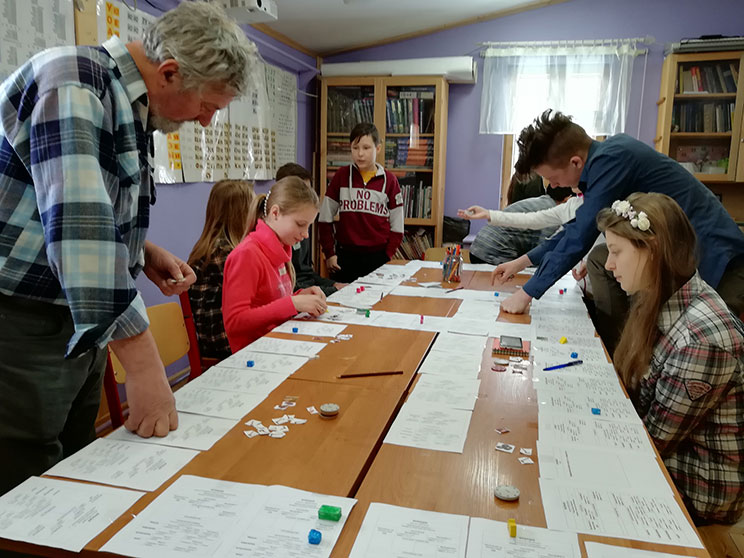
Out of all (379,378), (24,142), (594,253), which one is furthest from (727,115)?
(24,142)

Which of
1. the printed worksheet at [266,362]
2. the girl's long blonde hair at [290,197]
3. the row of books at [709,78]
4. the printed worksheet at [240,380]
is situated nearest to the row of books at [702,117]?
the row of books at [709,78]

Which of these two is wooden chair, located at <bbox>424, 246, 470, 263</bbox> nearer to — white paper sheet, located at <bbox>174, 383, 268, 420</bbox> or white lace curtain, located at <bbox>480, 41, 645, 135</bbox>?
white lace curtain, located at <bbox>480, 41, 645, 135</bbox>

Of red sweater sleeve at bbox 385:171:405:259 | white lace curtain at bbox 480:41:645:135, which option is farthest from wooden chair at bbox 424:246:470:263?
white lace curtain at bbox 480:41:645:135

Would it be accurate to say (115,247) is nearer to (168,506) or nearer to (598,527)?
(168,506)

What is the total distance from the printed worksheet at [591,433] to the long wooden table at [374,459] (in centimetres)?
3

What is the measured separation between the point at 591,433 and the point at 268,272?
1277 mm

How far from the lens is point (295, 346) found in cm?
166

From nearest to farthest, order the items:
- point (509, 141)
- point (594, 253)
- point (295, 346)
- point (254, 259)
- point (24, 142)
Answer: point (24, 142), point (295, 346), point (254, 259), point (594, 253), point (509, 141)

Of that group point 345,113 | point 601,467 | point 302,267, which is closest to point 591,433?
point 601,467

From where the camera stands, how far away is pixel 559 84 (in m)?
4.55

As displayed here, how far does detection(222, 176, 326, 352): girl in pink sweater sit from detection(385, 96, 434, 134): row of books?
276cm

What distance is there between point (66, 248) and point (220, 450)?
0.43m

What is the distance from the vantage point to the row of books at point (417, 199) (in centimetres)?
481

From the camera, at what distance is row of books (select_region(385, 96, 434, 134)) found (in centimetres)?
469
